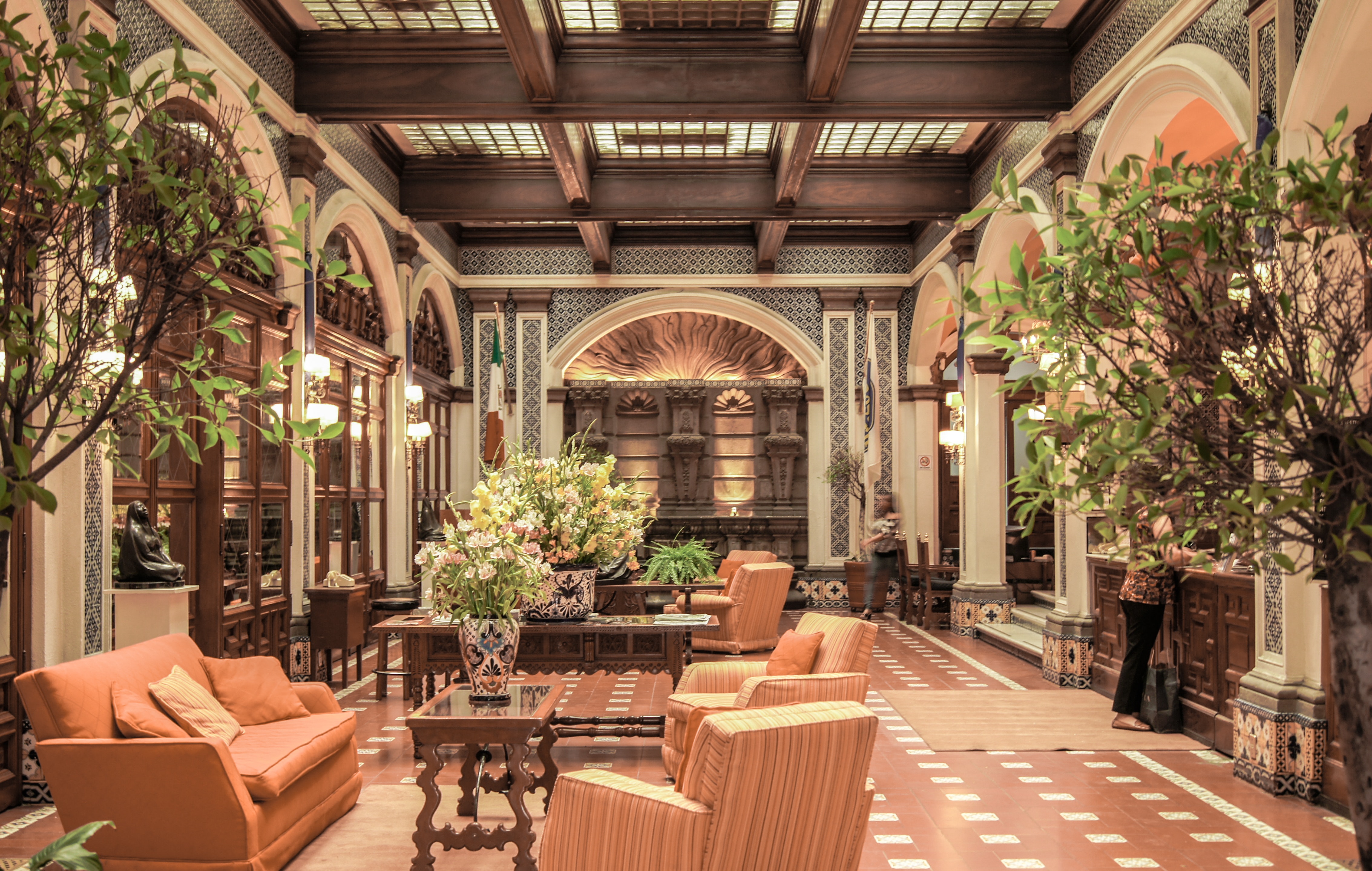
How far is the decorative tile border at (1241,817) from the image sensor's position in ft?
14.1

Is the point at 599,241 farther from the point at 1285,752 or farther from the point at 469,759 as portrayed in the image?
the point at 1285,752

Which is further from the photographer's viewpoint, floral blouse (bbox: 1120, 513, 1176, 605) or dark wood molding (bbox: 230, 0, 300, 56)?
dark wood molding (bbox: 230, 0, 300, 56)

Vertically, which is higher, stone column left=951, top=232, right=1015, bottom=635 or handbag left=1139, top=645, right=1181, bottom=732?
stone column left=951, top=232, right=1015, bottom=635

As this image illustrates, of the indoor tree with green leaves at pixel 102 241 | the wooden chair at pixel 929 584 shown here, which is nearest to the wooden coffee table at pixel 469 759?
the indoor tree with green leaves at pixel 102 241

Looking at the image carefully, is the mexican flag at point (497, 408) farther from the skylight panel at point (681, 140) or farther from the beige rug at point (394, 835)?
the beige rug at point (394, 835)

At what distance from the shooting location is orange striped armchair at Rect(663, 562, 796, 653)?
877 cm

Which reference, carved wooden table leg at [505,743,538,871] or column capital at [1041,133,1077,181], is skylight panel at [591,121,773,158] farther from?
carved wooden table leg at [505,743,538,871]

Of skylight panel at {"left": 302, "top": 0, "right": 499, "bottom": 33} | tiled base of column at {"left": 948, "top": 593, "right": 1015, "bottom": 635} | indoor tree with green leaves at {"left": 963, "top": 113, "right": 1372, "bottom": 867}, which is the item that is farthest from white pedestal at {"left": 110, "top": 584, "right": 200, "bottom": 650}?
tiled base of column at {"left": 948, "top": 593, "right": 1015, "bottom": 635}

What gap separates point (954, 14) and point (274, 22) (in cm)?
499

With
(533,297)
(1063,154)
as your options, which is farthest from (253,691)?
(533,297)

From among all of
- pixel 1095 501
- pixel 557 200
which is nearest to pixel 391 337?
pixel 557 200

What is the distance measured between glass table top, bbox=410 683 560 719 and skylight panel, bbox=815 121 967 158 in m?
6.76

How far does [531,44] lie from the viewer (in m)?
7.12

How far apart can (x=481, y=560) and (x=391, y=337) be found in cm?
756
